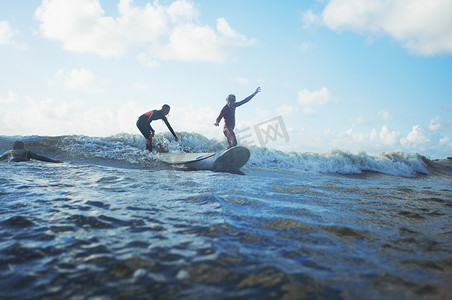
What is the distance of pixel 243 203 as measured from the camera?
138 inches

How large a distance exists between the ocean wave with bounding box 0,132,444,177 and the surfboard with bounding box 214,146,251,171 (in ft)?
3.70

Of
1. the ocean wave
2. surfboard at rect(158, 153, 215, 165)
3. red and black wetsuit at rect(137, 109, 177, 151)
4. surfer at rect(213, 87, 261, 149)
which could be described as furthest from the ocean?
the ocean wave

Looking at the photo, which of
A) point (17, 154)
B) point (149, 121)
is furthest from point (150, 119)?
point (17, 154)

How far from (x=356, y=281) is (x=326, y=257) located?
0.35 metres

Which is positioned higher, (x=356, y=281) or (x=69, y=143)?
(x=69, y=143)

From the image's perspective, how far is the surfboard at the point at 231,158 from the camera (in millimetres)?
9402

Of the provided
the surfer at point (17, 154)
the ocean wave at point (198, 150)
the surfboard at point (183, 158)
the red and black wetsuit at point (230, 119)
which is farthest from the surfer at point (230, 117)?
the surfer at point (17, 154)

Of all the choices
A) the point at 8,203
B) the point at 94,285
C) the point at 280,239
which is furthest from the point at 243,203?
the point at 8,203

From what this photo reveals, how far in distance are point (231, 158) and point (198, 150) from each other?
5.61 metres

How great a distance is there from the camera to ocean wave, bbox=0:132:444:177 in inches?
444

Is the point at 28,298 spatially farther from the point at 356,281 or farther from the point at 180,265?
the point at 356,281

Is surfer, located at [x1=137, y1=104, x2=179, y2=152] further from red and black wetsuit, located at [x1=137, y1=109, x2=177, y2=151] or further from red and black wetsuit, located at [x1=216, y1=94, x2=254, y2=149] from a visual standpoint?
red and black wetsuit, located at [x1=216, y1=94, x2=254, y2=149]

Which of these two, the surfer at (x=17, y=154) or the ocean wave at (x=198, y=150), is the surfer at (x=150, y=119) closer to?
the ocean wave at (x=198, y=150)

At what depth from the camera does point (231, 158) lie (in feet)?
31.5
